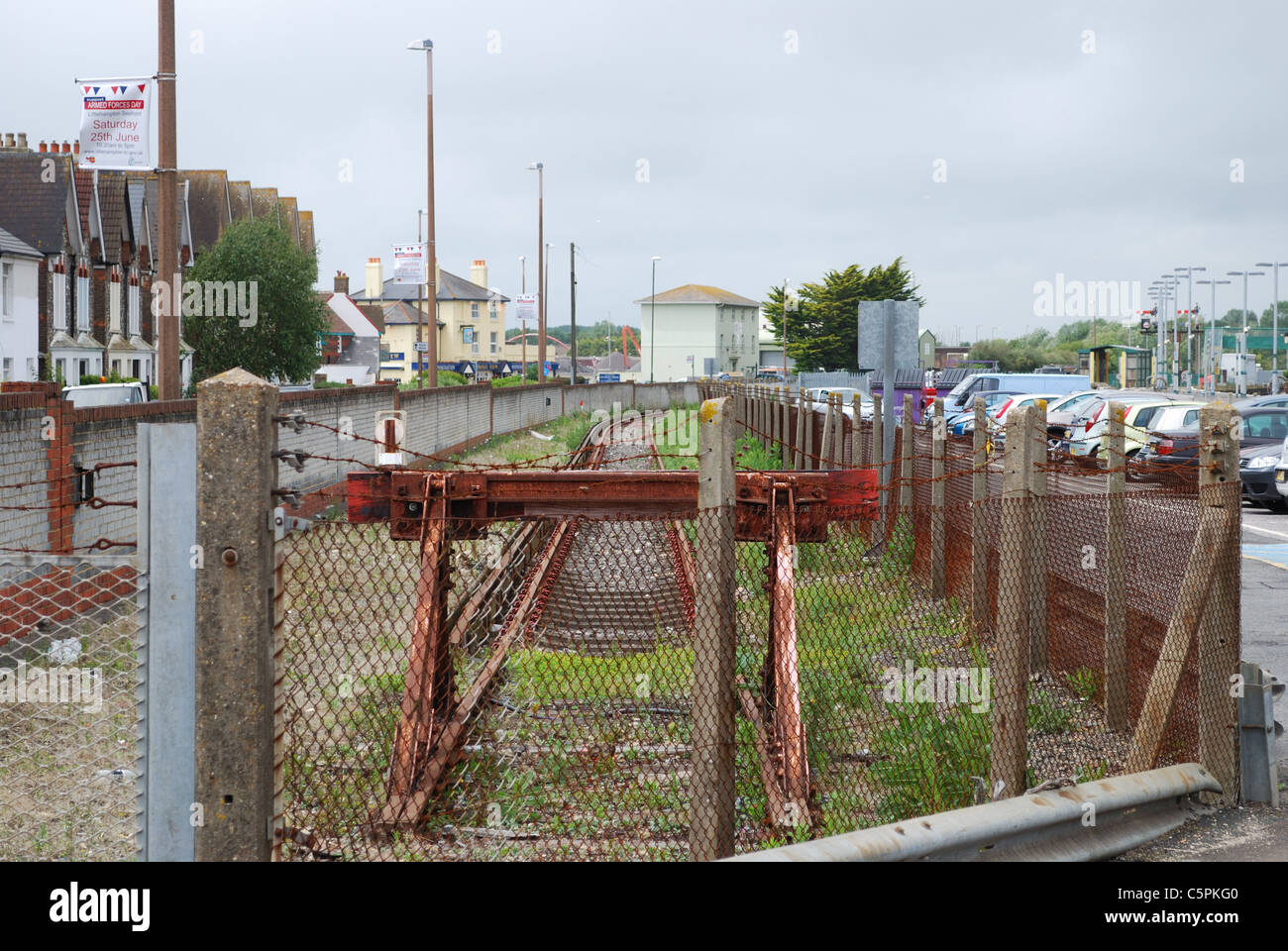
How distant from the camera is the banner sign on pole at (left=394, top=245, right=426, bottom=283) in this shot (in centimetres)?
3959

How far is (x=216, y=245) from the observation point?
5166cm

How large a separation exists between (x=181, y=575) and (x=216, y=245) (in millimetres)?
51195

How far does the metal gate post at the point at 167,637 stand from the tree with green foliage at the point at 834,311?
3458 inches

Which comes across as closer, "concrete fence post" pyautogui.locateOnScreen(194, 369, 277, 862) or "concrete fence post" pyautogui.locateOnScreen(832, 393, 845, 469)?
"concrete fence post" pyautogui.locateOnScreen(194, 369, 277, 862)

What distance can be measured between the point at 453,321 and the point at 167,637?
124644 mm

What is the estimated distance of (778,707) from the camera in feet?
22.0

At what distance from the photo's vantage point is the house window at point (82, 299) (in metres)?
47.9

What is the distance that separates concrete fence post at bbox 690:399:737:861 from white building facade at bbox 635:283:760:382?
11497 cm

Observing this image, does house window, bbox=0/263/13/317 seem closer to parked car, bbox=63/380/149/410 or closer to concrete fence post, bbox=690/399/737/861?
parked car, bbox=63/380/149/410

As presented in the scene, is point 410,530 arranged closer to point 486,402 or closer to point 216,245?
point 486,402

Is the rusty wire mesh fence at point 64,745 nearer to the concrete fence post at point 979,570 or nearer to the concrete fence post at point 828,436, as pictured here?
the concrete fence post at point 979,570

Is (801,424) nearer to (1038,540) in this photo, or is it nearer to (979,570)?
(979,570)

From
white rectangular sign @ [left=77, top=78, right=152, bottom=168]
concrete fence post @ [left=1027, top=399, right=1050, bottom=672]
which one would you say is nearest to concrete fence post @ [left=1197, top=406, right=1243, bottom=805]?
concrete fence post @ [left=1027, top=399, right=1050, bottom=672]
